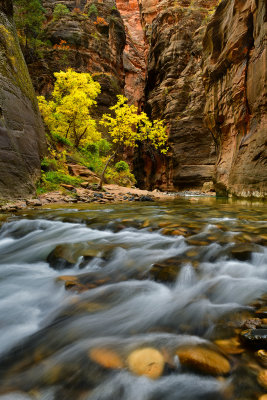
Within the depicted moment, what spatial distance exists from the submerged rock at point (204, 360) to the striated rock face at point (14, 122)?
270 inches

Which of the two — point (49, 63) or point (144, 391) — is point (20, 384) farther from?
point (49, 63)

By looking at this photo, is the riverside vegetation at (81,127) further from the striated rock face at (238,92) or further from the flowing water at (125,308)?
the flowing water at (125,308)

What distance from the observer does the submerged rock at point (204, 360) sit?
131 centimetres

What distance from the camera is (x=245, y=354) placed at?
1.41 meters

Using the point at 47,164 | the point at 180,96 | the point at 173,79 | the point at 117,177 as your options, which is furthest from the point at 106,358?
the point at 173,79

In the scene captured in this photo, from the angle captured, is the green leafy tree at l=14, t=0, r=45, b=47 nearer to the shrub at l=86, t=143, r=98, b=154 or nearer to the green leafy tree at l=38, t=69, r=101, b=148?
the green leafy tree at l=38, t=69, r=101, b=148

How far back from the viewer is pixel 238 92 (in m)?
11.5

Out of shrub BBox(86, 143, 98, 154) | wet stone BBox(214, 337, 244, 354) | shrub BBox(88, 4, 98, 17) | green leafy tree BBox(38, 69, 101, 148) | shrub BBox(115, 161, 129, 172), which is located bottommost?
wet stone BBox(214, 337, 244, 354)

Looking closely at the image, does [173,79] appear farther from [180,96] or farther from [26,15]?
[26,15]

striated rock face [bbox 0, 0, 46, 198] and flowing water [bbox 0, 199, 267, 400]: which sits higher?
striated rock face [bbox 0, 0, 46, 198]

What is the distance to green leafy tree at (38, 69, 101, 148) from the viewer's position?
1509 cm

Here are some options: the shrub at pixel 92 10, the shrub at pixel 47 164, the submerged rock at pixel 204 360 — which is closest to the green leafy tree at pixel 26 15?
the shrub at pixel 92 10

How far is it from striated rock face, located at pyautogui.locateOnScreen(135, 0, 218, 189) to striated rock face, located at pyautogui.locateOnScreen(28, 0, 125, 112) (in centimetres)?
647

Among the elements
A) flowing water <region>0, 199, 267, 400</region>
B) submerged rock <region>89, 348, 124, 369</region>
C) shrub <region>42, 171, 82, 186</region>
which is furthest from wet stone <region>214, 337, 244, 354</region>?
shrub <region>42, 171, 82, 186</region>
